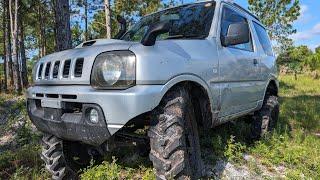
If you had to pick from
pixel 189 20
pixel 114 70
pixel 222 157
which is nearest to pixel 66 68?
pixel 114 70

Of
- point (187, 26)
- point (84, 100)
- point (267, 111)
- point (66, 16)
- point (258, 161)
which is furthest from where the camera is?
point (66, 16)

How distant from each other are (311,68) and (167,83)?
3383 cm

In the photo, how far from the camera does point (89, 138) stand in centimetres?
335

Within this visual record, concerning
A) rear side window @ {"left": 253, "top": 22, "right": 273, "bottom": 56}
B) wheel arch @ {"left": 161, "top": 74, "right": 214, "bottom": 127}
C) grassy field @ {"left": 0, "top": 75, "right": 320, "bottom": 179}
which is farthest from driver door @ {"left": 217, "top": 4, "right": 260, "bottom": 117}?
rear side window @ {"left": 253, "top": 22, "right": 273, "bottom": 56}

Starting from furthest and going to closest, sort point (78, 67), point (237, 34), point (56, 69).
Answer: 1. point (237, 34)
2. point (56, 69)
3. point (78, 67)

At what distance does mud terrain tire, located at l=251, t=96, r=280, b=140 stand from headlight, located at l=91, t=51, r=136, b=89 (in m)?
3.58

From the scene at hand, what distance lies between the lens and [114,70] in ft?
10.6

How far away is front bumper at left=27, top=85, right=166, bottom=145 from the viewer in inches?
124

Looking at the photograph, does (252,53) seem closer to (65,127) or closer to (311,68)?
(65,127)

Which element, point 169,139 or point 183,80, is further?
point 183,80

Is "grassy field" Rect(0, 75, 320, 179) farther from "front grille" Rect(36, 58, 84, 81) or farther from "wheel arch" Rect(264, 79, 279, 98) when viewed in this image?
"front grille" Rect(36, 58, 84, 81)

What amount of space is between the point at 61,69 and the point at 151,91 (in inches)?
38.4

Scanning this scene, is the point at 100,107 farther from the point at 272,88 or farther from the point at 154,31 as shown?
the point at 272,88

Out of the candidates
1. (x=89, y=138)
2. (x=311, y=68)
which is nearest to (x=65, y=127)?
(x=89, y=138)
